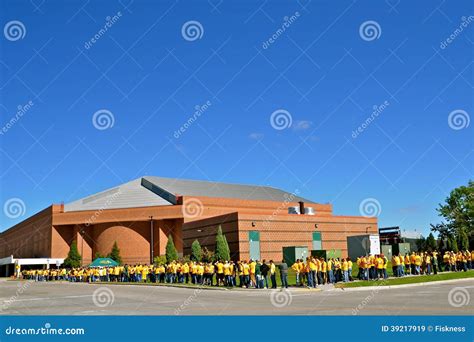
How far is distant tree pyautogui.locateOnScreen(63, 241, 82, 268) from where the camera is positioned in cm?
7525

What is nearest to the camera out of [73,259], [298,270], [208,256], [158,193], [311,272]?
[311,272]

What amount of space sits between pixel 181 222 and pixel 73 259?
17.3 meters

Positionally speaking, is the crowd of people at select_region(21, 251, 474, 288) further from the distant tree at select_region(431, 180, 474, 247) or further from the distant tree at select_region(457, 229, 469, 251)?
the distant tree at select_region(431, 180, 474, 247)

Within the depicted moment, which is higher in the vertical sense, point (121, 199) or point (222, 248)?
point (121, 199)

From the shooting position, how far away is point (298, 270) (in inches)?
1044

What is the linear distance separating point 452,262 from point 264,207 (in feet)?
158

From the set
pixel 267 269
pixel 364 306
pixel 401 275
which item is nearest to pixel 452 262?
pixel 401 275

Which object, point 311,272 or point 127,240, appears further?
point 127,240

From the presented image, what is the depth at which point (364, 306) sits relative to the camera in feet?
50.0

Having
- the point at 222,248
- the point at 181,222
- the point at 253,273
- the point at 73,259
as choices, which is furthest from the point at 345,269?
the point at 73,259

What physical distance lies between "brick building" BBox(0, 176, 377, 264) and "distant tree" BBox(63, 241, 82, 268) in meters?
2.31

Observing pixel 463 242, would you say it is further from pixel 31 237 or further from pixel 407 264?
pixel 31 237

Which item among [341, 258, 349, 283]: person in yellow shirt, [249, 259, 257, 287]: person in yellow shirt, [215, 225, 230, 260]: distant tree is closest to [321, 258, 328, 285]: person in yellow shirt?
[341, 258, 349, 283]: person in yellow shirt

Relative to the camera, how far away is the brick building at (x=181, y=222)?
189ft
